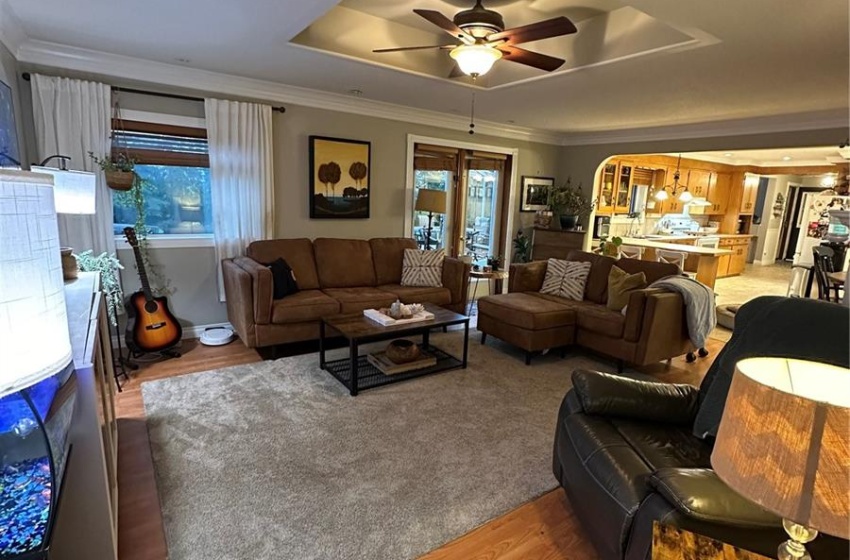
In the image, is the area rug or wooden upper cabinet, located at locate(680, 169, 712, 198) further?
wooden upper cabinet, located at locate(680, 169, 712, 198)

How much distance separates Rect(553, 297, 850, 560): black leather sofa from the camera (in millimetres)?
1329

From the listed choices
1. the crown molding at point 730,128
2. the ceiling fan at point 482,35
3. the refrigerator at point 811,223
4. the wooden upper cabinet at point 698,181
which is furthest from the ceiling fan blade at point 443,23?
the refrigerator at point 811,223

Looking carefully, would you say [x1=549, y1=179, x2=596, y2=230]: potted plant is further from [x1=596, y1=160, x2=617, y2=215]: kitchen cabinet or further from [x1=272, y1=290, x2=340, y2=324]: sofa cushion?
[x1=272, y1=290, x2=340, y2=324]: sofa cushion

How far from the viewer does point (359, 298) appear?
4.17 meters

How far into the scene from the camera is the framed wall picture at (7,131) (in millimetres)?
2553

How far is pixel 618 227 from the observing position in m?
8.46

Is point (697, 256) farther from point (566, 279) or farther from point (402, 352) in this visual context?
point (402, 352)

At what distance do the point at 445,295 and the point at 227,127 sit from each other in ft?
8.56

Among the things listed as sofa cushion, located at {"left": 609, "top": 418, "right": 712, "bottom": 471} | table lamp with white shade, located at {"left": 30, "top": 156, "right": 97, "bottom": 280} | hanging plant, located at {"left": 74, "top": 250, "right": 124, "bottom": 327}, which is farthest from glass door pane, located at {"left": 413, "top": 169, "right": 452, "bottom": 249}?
sofa cushion, located at {"left": 609, "top": 418, "right": 712, "bottom": 471}

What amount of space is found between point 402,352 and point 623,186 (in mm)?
5921

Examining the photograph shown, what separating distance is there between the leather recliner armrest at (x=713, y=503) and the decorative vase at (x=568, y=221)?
543 centimetres

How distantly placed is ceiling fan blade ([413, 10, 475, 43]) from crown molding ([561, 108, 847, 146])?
397 cm

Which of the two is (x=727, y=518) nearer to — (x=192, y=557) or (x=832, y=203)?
(x=192, y=557)

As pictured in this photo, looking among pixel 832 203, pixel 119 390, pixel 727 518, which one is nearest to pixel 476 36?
pixel 727 518
